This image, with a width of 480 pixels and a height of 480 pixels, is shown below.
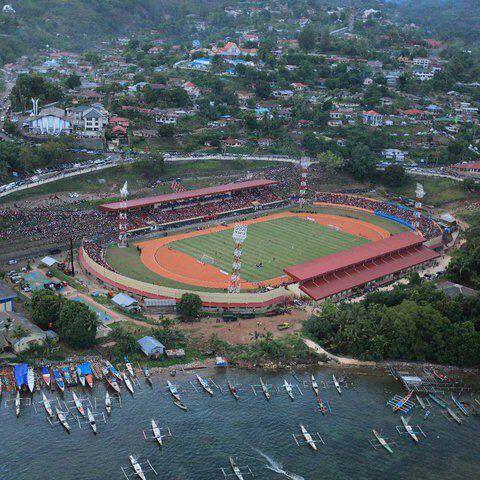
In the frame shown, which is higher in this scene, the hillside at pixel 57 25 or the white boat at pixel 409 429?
the hillside at pixel 57 25

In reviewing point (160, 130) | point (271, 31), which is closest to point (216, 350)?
point (160, 130)

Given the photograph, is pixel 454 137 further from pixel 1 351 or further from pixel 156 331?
pixel 1 351

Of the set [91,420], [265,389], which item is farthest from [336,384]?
[91,420]

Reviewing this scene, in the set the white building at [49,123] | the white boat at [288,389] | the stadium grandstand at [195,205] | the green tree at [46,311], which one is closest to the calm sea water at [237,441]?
the white boat at [288,389]

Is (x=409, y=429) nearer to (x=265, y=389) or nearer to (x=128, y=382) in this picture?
(x=265, y=389)

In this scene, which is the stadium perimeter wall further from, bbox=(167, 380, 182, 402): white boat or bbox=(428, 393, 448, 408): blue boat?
bbox=(428, 393, 448, 408): blue boat

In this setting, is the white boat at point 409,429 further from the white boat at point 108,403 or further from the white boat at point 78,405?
the white boat at point 78,405
